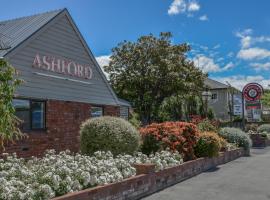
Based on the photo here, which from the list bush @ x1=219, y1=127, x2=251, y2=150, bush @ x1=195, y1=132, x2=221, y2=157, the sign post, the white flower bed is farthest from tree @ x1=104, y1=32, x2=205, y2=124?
the white flower bed

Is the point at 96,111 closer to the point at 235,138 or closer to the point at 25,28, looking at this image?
the point at 25,28

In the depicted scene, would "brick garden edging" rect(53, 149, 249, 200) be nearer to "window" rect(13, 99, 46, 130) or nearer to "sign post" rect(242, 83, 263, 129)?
"window" rect(13, 99, 46, 130)

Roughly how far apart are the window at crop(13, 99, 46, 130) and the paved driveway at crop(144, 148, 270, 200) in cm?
681

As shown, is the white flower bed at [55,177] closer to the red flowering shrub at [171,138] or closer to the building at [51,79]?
the red flowering shrub at [171,138]

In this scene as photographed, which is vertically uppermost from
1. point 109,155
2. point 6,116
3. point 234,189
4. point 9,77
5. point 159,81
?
point 159,81

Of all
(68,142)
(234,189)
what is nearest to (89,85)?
(68,142)

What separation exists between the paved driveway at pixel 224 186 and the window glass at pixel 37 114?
6.86 m

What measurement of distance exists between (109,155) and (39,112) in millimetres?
6412

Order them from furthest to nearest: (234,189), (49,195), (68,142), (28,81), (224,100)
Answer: (224,100), (68,142), (28,81), (234,189), (49,195)

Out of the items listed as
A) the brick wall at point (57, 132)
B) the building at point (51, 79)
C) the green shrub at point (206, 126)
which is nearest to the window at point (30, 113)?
the building at point (51, 79)

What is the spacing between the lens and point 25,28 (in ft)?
54.3

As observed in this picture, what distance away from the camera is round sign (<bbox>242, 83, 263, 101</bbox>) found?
83.2ft

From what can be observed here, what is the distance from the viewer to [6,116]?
6676 millimetres

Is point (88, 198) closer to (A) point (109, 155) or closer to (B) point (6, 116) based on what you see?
(B) point (6, 116)
